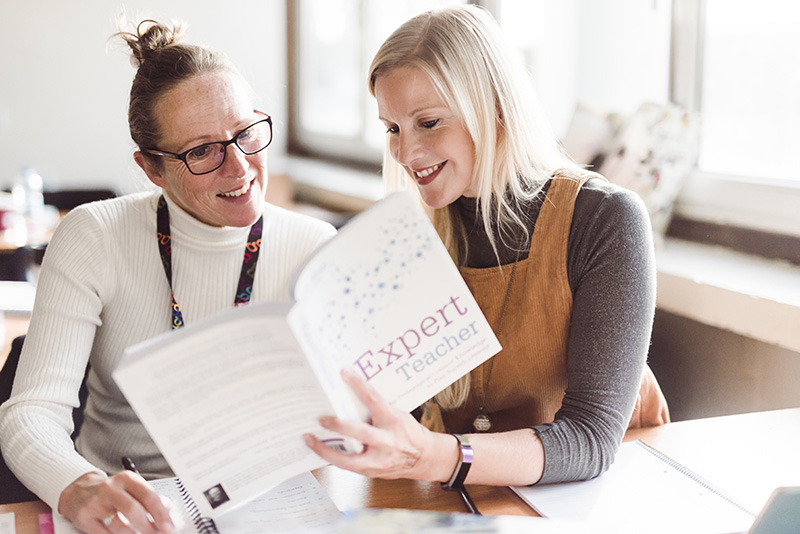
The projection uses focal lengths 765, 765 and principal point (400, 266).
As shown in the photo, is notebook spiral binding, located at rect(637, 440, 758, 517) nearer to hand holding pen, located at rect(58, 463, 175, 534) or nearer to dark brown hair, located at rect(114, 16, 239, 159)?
hand holding pen, located at rect(58, 463, 175, 534)

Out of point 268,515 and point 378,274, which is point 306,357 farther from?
point 268,515

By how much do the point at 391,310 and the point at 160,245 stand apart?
2.03 ft

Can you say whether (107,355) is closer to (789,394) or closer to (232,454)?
(232,454)

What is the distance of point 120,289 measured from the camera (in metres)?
1.31

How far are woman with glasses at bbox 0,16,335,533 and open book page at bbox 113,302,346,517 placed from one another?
39cm

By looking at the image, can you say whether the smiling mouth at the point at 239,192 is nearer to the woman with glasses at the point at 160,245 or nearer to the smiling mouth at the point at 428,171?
the woman with glasses at the point at 160,245

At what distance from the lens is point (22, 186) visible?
381cm

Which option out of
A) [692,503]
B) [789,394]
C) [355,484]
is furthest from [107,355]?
[789,394]

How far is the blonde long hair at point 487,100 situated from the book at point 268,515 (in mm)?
387

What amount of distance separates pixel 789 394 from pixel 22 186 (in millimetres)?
3570

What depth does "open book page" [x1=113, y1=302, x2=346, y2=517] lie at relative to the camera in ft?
2.55

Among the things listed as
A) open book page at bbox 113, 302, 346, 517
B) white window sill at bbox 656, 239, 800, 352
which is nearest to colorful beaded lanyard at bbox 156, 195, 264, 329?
open book page at bbox 113, 302, 346, 517

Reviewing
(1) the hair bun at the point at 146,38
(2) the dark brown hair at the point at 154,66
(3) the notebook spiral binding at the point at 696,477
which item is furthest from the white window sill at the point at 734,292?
(1) the hair bun at the point at 146,38

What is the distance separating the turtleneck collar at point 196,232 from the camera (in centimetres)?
136
